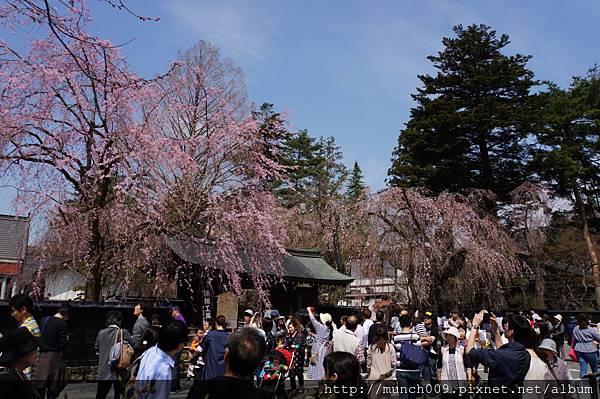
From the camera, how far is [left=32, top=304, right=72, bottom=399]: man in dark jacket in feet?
19.1

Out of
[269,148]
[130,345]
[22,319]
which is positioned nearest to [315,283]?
[269,148]

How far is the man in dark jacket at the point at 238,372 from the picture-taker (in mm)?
2582

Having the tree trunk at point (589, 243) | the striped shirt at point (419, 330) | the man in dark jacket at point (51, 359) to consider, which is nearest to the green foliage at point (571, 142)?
the tree trunk at point (589, 243)

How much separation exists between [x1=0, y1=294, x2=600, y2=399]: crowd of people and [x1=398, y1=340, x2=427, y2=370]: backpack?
13mm

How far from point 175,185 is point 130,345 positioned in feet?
21.7

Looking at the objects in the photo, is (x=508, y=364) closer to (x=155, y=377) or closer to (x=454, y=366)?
(x=454, y=366)

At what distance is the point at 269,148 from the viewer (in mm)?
17391

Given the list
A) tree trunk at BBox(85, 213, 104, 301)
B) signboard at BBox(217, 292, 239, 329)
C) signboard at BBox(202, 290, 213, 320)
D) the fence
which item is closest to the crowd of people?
the fence

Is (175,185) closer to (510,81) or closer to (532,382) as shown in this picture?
(532,382)

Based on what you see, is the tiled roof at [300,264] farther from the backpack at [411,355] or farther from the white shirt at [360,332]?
the backpack at [411,355]

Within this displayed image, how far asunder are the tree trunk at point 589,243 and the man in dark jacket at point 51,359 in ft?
85.5

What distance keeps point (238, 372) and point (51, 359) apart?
428cm

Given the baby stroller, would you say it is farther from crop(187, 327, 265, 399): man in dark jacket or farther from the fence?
the fence

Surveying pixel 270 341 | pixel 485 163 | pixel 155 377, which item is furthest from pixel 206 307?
pixel 485 163
